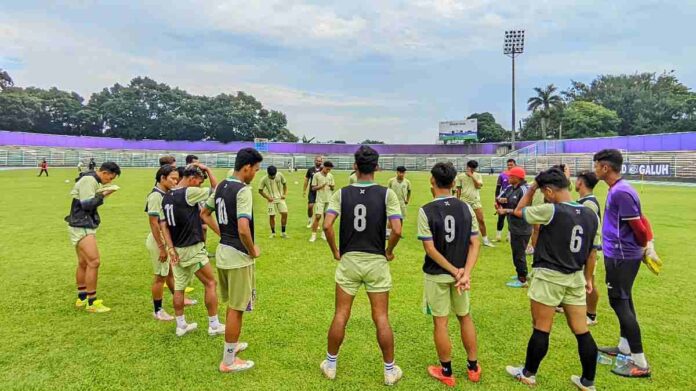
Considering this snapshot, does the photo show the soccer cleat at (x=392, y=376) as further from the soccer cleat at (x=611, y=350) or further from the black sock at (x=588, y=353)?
the soccer cleat at (x=611, y=350)

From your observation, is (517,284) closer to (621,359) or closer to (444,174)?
(621,359)

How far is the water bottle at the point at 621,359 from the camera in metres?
4.43

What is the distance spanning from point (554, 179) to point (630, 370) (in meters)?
2.30

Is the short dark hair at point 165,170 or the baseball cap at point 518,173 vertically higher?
the short dark hair at point 165,170

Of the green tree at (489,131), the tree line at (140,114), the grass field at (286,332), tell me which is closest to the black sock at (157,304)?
the grass field at (286,332)

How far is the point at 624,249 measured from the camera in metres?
4.40

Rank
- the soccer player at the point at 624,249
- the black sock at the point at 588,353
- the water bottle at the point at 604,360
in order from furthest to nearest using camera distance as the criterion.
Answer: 1. the water bottle at the point at 604,360
2. the soccer player at the point at 624,249
3. the black sock at the point at 588,353

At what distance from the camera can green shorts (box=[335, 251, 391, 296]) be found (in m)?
4.02

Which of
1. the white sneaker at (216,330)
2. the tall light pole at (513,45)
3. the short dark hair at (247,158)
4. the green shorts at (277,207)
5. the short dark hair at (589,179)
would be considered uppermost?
the tall light pole at (513,45)

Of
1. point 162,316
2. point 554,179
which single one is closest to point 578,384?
point 554,179

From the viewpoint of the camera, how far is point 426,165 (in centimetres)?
6575

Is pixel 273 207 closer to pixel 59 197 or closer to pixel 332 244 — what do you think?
pixel 332 244

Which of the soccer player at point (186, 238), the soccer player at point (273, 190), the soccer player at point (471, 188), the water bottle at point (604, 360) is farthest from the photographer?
the soccer player at point (273, 190)

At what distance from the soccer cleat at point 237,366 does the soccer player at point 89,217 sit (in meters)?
2.83
